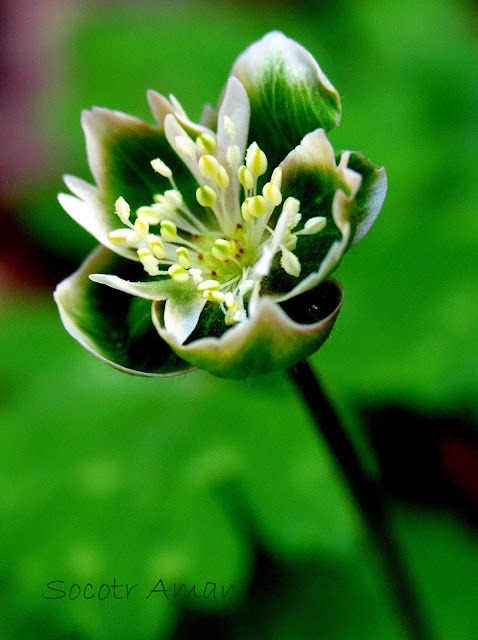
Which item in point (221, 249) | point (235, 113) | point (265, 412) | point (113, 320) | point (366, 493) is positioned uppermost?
point (235, 113)

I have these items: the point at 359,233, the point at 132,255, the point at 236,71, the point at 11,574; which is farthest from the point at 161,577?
the point at 236,71

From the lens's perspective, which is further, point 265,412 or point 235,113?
point 265,412

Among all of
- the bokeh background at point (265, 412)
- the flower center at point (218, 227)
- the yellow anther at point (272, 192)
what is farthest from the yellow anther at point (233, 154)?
the bokeh background at point (265, 412)

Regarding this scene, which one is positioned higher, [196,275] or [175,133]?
[175,133]

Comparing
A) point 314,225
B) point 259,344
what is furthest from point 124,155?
point 259,344

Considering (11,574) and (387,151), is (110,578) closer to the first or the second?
(11,574)

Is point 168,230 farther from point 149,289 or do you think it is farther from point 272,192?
point 272,192

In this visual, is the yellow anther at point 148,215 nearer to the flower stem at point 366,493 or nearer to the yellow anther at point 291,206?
the yellow anther at point 291,206
